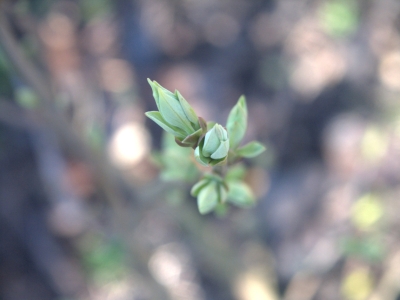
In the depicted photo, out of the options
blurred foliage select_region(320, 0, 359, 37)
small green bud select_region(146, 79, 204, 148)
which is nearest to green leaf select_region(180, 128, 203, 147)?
small green bud select_region(146, 79, 204, 148)

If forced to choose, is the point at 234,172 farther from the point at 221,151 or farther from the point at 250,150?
the point at 221,151

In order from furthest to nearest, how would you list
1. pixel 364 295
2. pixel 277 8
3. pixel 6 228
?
pixel 277 8 → pixel 6 228 → pixel 364 295

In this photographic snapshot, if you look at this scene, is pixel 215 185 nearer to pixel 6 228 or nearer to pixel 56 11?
pixel 6 228

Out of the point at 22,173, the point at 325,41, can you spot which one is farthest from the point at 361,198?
the point at 22,173

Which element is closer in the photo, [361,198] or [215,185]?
[215,185]

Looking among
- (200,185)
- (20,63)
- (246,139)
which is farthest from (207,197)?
(246,139)

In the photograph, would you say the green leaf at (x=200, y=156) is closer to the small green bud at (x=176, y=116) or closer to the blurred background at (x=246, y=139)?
the small green bud at (x=176, y=116)

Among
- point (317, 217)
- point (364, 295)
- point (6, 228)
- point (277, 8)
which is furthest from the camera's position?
point (277, 8)

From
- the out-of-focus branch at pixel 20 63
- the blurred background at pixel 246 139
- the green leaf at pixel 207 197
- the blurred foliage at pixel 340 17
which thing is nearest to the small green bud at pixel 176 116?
the green leaf at pixel 207 197

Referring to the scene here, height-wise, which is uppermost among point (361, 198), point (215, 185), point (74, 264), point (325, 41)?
point (325, 41)
